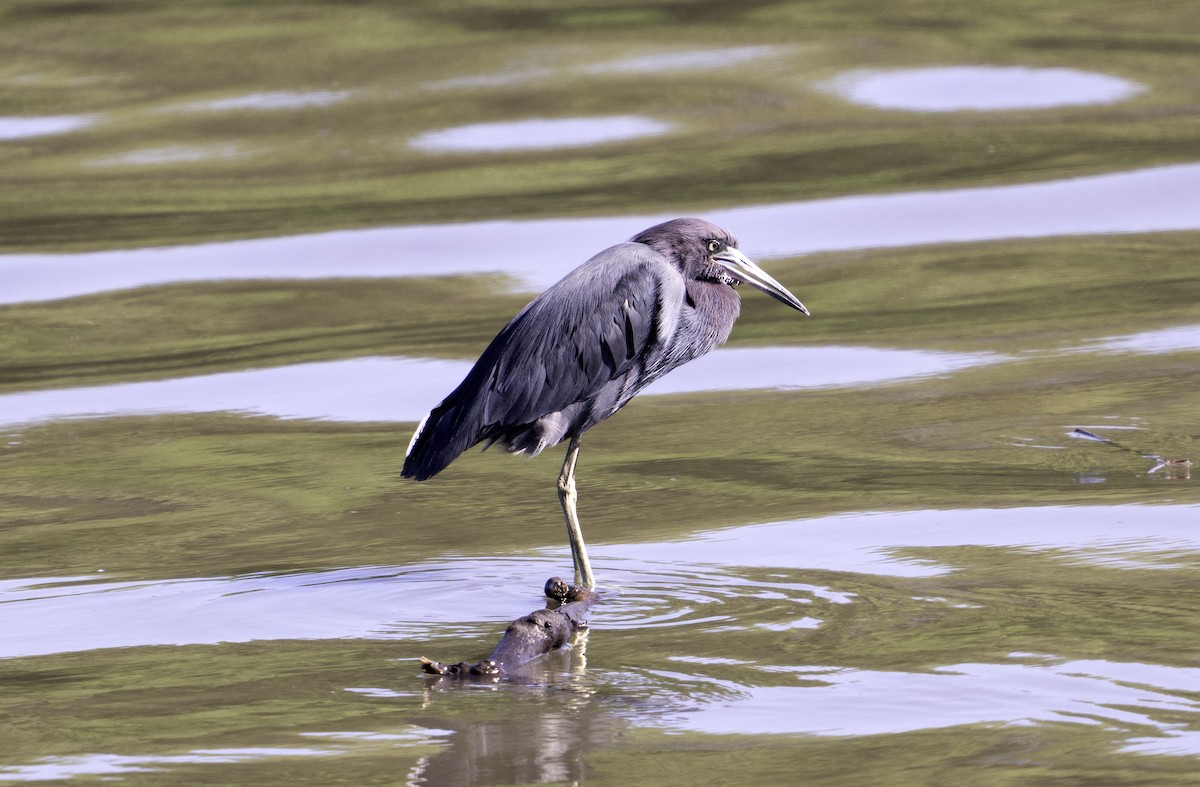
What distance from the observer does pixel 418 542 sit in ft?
19.8

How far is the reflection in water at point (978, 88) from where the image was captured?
12.2 metres

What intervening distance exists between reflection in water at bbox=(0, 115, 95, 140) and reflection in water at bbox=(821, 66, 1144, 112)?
510 cm

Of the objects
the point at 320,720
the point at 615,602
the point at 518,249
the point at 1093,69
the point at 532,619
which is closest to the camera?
the point at 320,720

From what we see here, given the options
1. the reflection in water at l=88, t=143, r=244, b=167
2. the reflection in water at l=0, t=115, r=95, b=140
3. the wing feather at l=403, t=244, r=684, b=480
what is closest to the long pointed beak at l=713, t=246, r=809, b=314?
the wing feather at l=403, t=244, r=684, b=480

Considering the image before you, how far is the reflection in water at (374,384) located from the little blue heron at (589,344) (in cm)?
179

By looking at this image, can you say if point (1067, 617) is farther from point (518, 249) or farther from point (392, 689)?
point (518, 249)

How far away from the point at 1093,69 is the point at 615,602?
8597 mm

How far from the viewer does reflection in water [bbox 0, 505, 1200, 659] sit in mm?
5242

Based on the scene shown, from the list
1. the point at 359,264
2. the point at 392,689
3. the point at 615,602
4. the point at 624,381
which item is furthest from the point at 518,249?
the point at 392,689

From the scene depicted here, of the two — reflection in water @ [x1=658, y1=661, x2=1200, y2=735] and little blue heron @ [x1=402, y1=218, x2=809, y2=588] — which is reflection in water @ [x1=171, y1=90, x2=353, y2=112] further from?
reflection in water @ [x1=658, y1=661, x2=1200, y2=735]

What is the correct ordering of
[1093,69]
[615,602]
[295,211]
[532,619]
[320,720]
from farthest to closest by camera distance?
[1093,69]
[295,211]
[615,602]
[532,619]
[320,720]

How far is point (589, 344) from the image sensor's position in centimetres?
584

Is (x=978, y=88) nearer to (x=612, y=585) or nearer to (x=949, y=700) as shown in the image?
(x=612, y=585)

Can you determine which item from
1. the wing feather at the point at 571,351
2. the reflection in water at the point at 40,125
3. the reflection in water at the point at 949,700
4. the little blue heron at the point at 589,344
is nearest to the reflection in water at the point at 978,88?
the reflection in water at the point at 40,125
